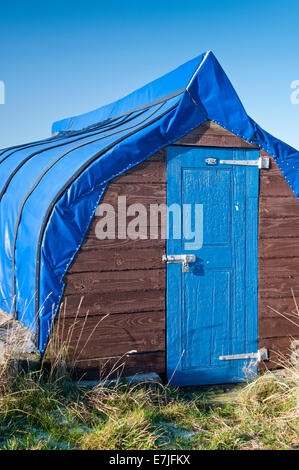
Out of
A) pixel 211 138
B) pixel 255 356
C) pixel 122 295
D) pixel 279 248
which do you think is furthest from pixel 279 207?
pixel 122 295

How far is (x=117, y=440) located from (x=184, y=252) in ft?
8.15

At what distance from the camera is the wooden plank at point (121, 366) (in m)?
5.66

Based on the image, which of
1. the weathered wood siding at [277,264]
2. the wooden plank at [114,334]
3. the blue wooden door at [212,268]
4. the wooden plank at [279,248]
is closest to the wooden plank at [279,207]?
the weathered wood siding at [277,264]

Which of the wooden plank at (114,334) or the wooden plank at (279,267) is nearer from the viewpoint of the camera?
the wooden plank at (114,334)

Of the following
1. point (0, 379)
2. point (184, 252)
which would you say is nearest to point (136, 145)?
point (184, 252)

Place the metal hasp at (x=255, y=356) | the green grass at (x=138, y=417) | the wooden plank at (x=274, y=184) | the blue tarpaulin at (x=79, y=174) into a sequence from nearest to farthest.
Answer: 1. the green grass at (x=138, y=417)
2. the blue tarpaulin at (x=79, y=174)
3. the metal hasp at (x=255, y=356)
4. the wooden plank at (x=274, y=184)

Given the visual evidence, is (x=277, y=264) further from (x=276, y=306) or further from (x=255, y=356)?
(x=255, y=356)

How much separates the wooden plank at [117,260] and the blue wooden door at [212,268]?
0.65 ft

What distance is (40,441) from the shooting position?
13.0ft


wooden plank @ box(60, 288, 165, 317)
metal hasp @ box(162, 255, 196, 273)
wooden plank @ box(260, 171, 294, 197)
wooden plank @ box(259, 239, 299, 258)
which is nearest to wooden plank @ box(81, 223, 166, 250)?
metal hasp @ box(162, 255, 196, 273)

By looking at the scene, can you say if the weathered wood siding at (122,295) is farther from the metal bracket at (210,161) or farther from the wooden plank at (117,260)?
the metal bracket at (210,161)

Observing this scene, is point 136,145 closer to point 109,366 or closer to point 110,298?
point 110,298

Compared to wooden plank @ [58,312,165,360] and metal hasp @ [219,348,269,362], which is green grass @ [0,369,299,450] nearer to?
wooden plank @ [58,312,165,360]

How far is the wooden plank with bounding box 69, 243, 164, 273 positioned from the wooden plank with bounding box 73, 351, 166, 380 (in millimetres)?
906
